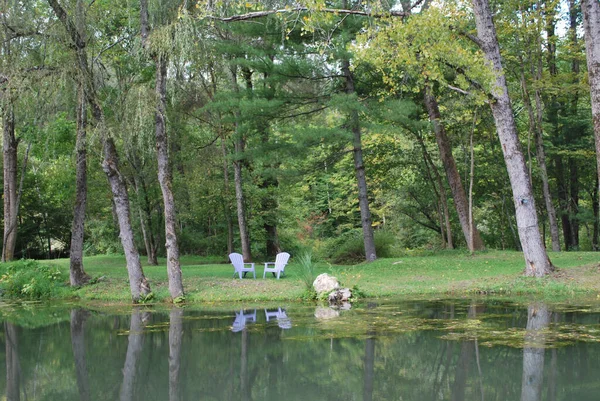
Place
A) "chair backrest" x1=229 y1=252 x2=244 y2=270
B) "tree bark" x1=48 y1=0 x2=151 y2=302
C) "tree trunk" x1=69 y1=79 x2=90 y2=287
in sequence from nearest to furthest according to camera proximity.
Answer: "tree bark" x1=48 y1=0 x2=151 y2=302 → "tree trunk" x1=69 y1=79 x2=90 y2=287 → "chair backrest" x1=229 y1=252 x2=244 y2=270

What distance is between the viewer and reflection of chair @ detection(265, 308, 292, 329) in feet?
26.9

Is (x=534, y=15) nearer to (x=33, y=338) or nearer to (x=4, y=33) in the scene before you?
(x=4, y=33)

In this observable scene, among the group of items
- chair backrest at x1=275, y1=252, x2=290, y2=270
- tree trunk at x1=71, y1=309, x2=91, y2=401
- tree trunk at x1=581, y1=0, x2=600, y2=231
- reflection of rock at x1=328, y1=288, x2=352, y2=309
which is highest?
tree trunk at x1=581, y1=0, x2=600, y2=231

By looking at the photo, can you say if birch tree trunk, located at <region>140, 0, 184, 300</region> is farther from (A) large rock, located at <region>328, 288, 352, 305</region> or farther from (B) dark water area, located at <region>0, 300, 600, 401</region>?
(A) large rock, located at <region>328, 288, 352, 305</region>

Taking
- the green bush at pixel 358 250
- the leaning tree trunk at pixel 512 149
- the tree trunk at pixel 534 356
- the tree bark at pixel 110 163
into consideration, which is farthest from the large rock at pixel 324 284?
the green bush at pixel 358 250

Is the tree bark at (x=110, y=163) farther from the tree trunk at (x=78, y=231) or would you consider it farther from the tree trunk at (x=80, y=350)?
the tree trunk at (x=78, y=231)

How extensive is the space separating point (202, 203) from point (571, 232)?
623 inches

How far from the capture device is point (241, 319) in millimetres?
9117

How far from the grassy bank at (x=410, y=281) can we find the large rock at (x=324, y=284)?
422 millimetres

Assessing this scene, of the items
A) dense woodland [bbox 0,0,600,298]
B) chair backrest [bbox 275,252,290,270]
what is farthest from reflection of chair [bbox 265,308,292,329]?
chair backrest [bbox 275,252,290,270]

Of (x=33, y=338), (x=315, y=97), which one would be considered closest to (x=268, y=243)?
(x=315, y=97)

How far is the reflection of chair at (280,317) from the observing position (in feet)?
26.9

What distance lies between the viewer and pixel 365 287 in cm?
1224

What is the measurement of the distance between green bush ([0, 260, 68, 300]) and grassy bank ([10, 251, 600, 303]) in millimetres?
502
